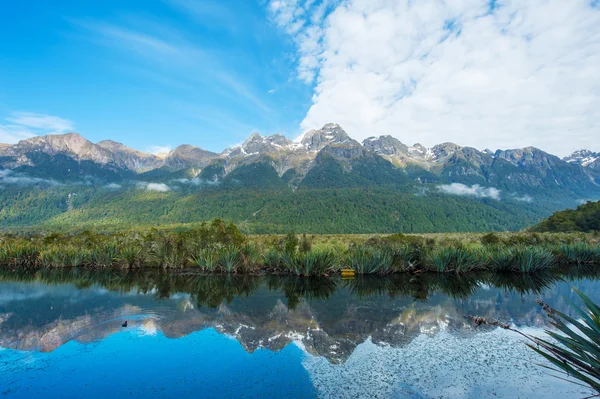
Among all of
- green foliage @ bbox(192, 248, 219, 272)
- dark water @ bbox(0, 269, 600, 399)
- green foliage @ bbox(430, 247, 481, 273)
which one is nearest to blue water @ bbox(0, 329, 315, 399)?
dark water @ bbox(0, 269, 600, 399)

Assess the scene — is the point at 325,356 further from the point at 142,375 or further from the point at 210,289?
the point at 210,289

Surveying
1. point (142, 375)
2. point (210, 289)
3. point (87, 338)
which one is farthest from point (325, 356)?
point (210, 289)

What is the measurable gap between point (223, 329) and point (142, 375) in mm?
2664

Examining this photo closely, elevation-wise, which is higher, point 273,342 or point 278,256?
point 278,256

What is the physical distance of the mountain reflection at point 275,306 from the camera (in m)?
8.42

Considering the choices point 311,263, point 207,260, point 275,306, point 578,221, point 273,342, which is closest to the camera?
point 273,342

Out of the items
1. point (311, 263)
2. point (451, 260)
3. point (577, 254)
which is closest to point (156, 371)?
point (311, 263)

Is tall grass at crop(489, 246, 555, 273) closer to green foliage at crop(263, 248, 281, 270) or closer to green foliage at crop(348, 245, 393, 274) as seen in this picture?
green foliage at crop(348, 245, 393, 274)

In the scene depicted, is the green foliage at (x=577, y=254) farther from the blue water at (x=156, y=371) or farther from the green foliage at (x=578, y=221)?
the green foliage at (x=578, y=221)

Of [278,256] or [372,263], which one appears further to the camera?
[278,256]

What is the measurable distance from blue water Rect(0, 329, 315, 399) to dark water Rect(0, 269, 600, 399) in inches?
0.9

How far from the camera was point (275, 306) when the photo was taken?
1100cm

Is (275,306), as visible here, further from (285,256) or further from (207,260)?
(207,260)

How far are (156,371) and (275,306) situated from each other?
4.91 m
